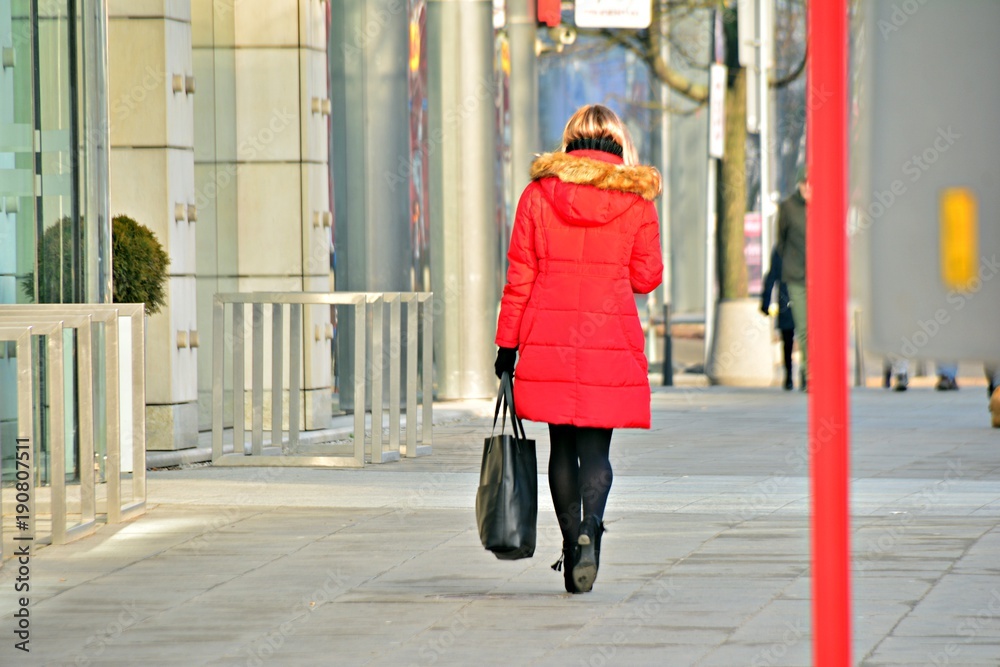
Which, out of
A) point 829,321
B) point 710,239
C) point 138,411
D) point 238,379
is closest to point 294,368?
point 238,379

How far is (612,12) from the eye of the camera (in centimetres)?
1667

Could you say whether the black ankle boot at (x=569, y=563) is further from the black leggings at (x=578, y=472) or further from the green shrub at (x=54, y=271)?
the green shrub at (x=54, y=271)

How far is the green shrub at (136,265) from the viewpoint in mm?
10055

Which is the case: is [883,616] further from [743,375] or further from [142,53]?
[743,375]

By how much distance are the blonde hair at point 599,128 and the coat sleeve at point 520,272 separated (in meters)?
0.28

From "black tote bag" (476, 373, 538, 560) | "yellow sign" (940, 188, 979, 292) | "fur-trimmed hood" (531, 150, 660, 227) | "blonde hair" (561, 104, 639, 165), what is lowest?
"black tote bag" (476, 373, 538, 560)

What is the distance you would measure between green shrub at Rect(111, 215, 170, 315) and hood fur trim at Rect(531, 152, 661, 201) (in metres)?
3.82

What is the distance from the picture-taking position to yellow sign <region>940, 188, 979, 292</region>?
2379 millimetres

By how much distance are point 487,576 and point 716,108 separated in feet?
50.0

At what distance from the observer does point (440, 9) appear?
15938 millimetres

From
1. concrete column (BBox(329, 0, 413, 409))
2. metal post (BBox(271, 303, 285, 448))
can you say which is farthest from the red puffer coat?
concrete column (BBox(329, 0, 413, 409))

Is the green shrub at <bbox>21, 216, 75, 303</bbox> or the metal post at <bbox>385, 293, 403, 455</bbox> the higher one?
the green shrub at <bbox>21, 216, 75, 303</bbox>

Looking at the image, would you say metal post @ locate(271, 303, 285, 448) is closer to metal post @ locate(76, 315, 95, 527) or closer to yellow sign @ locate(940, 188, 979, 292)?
metal post @ locate(76, 315, 95, 527)

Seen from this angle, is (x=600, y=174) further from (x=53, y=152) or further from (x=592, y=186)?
(x=53, y=152)
